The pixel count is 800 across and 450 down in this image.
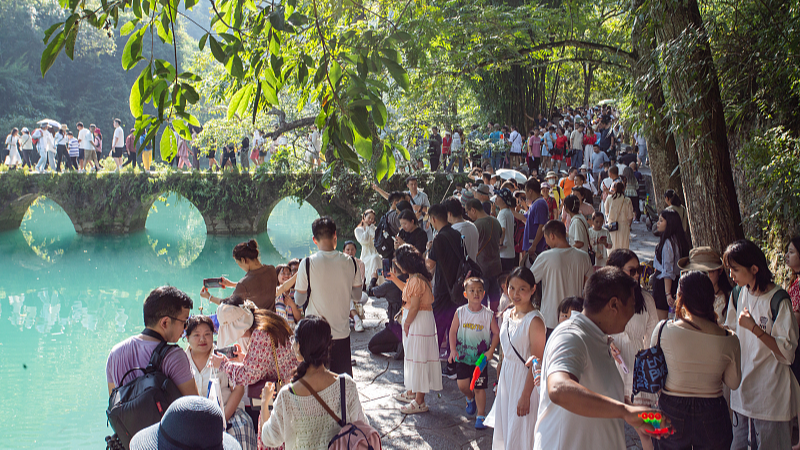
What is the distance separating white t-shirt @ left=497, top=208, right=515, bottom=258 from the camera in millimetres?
6367

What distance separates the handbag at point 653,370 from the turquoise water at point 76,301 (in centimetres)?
555

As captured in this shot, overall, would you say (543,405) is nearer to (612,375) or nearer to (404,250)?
(612,375)

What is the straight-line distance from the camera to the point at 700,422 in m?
2.64

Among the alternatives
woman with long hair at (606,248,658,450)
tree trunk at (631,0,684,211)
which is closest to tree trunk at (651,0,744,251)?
tree trunk at (631,0,684,211)

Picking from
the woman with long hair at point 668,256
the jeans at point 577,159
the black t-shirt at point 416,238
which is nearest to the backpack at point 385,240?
the black t-shirt at point 416,238

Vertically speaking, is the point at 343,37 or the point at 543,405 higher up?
the point at 343,37

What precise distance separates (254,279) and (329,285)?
2.17 ft

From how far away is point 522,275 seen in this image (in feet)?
11.2

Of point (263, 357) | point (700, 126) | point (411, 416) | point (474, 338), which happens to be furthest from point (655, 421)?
point (700, 126)

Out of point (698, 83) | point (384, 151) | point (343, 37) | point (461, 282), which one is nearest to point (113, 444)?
point (384, 151)

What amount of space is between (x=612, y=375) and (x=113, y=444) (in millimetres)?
1904

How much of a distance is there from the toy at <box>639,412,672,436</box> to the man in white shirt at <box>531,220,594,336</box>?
2536 millimetres

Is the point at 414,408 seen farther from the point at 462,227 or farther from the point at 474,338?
the point at 462,227

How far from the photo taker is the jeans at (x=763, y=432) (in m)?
2.90
